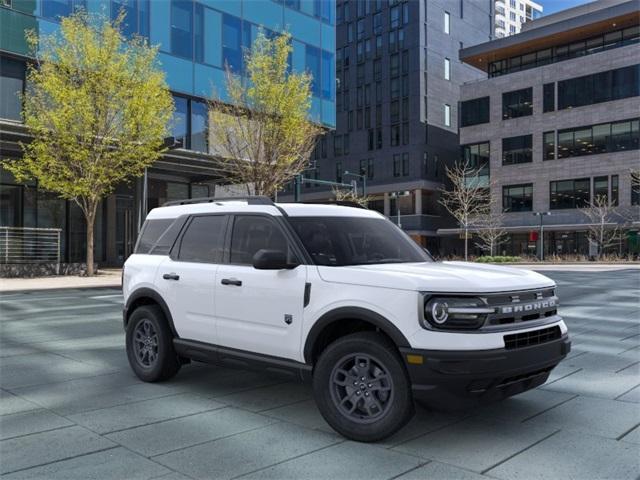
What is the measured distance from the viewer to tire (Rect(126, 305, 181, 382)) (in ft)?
20.4

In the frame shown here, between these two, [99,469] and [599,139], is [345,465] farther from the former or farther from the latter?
[599,139]

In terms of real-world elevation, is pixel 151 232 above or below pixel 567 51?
below

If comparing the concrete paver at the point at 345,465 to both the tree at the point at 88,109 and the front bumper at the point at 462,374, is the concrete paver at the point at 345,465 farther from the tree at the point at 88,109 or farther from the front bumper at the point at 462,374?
the tree at the point at 88,109

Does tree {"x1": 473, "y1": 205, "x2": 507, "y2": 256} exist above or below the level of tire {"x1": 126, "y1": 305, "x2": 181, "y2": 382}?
above

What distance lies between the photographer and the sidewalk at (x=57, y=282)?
19.8m

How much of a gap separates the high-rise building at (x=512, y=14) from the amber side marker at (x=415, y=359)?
128 meters

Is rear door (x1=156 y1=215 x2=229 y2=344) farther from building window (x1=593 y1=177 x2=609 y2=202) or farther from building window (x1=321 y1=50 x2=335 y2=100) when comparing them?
building window (x1=593 y1=177 x2=609 y2=202)

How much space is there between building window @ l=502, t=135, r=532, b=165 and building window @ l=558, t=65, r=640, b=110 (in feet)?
15.5

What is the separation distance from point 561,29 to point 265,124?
152ft

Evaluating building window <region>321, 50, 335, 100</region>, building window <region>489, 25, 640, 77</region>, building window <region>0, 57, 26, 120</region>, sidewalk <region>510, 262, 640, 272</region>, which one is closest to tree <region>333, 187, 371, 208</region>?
building window <region>321, 50, 335, 100</region>

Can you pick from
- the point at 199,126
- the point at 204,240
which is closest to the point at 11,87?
the point at 199,126

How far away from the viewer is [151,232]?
22.6 feet

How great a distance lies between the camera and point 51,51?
931 inches

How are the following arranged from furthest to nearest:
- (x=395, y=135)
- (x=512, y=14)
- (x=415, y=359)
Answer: (x=512, y=14)
(x=395, y=135)
(x=415, y=359)
